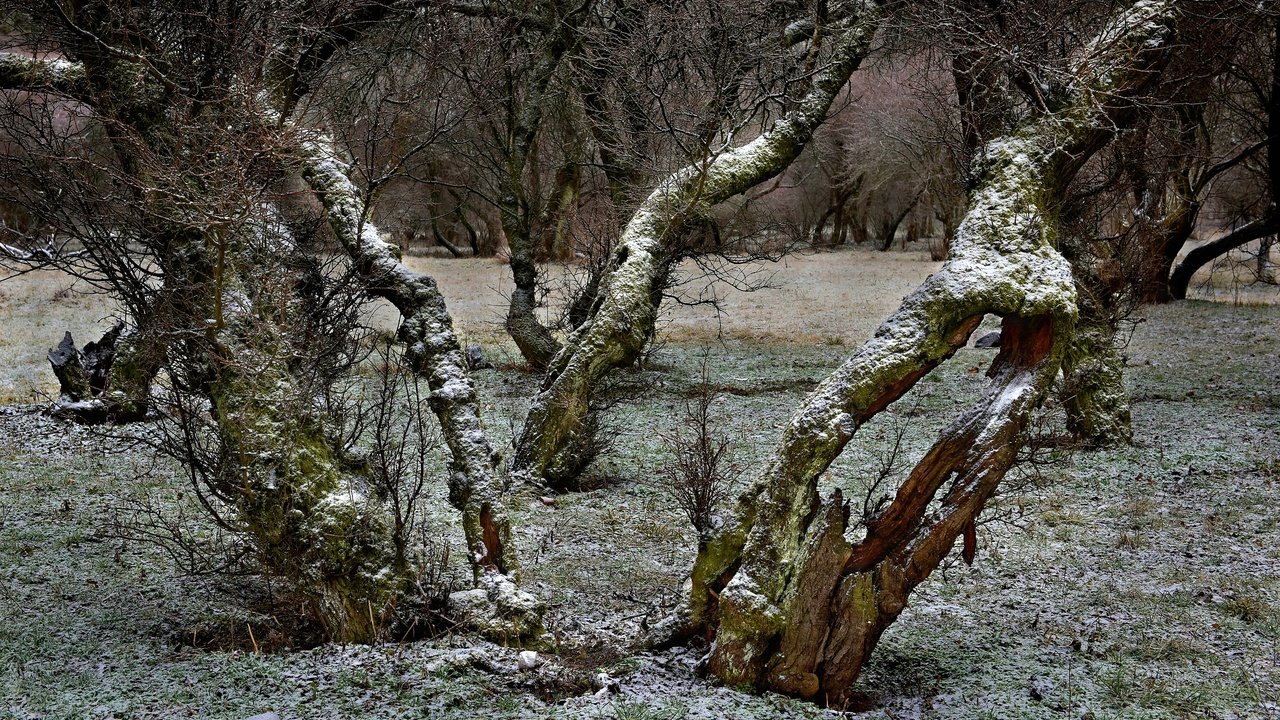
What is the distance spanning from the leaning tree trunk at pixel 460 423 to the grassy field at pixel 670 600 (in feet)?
0.93

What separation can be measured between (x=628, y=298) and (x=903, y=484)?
195 inches

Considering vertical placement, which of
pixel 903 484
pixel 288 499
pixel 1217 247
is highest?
pixel 1217 247

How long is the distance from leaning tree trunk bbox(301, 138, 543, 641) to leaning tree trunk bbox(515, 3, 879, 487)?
9.94ft

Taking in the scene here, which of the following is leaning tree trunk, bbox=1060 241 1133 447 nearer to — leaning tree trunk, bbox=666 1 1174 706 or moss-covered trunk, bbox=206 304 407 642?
leaning tree trunk, bbox=666 1 1174 706

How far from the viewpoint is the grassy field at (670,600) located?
478 centimetres

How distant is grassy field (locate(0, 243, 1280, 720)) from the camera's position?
4781 mm

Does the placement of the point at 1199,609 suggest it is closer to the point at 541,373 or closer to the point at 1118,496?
the point at 1118,496

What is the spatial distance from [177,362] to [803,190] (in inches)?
1354

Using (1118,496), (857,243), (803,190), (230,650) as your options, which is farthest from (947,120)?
(857,243)

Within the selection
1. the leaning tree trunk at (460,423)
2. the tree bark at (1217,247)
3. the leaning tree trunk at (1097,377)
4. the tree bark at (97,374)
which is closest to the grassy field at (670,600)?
the leaning tree trunk at (460,423)

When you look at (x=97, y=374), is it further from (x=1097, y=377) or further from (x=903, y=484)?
→ (x=1097, y=377)

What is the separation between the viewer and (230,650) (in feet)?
17.4

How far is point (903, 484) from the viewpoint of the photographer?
4914 mm

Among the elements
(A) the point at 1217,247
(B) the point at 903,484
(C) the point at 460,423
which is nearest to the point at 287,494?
(C) the point at 460,423
